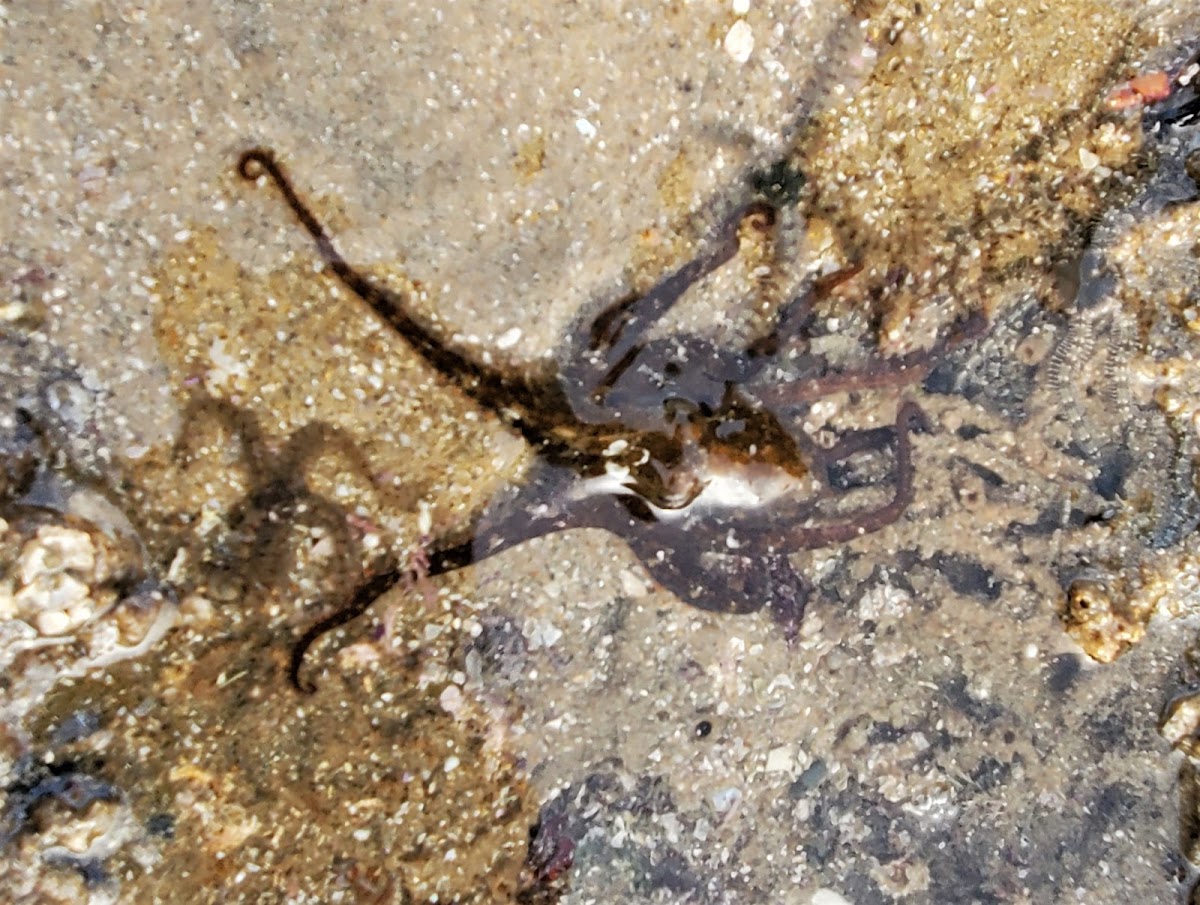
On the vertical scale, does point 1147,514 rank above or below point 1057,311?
below

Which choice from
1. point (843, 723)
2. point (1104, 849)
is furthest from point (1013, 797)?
point (843, 723)

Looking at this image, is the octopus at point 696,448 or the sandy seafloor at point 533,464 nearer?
the sandy seafloor at point 533,464

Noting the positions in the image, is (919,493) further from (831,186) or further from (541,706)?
(541,706)

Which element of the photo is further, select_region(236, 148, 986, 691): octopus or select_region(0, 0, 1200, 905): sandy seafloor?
select_region(236, 148, 986, 691): octopus
